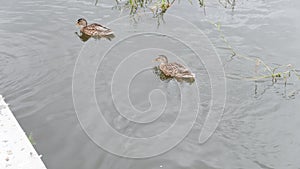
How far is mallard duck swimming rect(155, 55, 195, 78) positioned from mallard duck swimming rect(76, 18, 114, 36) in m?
1.53

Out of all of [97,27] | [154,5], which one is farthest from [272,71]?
[97,27]

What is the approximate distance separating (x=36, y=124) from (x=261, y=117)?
10.0 ft

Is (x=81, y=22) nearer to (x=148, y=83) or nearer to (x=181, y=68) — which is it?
(x=148, y=83)

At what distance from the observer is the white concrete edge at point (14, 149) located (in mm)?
3189

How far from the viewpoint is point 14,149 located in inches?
132

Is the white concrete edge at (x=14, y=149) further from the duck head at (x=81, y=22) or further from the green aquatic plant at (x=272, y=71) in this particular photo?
the duck head at (x=81, y=22)

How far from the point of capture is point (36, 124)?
470 centimetres

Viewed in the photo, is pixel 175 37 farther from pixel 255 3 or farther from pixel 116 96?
pixel 255 3

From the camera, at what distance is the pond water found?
433cm

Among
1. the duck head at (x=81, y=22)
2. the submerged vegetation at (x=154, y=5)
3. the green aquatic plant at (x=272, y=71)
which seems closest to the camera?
the submerged vegetation at (x=154, y=5)

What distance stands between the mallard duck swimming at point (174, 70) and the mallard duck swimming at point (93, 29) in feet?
5.03

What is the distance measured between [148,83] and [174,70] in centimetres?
57

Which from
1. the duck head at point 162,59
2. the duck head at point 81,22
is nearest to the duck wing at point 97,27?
the duck head at point 81,22

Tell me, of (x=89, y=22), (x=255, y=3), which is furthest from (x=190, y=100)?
(x=255, y=3)
